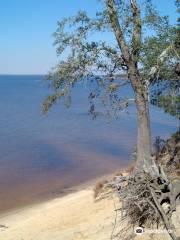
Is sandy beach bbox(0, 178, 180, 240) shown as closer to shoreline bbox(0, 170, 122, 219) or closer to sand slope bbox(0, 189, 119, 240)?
sand slope bbox(0, 189, 119, 240)

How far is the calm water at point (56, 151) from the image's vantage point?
2783 centimetres

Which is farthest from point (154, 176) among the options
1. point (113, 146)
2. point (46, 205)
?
point (113, 146)

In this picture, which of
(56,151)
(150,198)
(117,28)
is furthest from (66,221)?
(56,151)

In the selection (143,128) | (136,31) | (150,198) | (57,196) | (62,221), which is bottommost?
(57,196)

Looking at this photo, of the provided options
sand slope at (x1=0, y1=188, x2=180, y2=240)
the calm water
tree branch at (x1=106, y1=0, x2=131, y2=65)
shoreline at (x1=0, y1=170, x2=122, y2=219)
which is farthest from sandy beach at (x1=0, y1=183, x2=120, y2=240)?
tree branch at (x1=106, y1=0, x2=131, y2=65)

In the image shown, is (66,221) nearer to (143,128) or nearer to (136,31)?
(143,128)

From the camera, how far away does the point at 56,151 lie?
39562 millimetres

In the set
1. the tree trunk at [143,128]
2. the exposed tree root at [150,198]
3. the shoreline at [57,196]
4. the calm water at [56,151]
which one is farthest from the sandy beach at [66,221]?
the calm water at [56,151]

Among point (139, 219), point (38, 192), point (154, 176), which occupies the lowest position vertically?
point (38, 192)

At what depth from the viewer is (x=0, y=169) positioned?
32031 mm

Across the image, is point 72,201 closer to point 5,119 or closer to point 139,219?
point 139,219

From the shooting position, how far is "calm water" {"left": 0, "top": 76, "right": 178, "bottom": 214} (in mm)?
27828

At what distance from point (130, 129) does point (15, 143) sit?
46.7 ft

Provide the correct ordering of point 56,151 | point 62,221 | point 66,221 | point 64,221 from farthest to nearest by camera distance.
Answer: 1. point 56,151
2. point 62,221
3. point 64,221
4. point 66,221
